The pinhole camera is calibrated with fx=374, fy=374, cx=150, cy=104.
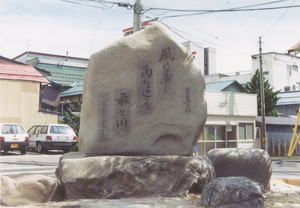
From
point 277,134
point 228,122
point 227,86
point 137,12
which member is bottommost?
point 277,134

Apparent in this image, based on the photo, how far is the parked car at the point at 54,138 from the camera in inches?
826

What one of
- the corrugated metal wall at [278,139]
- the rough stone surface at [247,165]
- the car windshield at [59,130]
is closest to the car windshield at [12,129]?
the car windshield at [59,130]

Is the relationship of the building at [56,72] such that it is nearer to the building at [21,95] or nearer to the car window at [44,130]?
the building at [21,95]

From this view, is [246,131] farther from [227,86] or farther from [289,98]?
[289,98]

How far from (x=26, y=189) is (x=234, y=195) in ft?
12.2

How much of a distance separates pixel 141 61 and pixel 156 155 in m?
2.05

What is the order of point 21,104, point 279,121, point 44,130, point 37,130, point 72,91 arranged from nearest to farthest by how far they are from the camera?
point 44,130, point 37,130, point 21,104, point 279,121, point 72,91

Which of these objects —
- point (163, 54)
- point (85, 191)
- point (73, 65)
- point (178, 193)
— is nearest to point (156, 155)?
point (178, 193)

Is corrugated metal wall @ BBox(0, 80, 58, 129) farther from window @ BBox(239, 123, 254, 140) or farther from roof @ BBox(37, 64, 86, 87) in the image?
window @ BBox(239, 123, 254, 140)

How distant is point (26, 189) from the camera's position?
6.81 metres

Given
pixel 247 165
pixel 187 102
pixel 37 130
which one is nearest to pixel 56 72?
pixel 37 130

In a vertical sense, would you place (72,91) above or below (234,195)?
above

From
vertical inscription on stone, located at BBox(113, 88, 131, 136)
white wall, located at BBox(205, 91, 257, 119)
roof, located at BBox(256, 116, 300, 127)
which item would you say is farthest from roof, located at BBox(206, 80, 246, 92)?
vertical inscription on stone, located at BBox(113, 88, 131, 136)

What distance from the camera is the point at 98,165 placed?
7.17 meters
